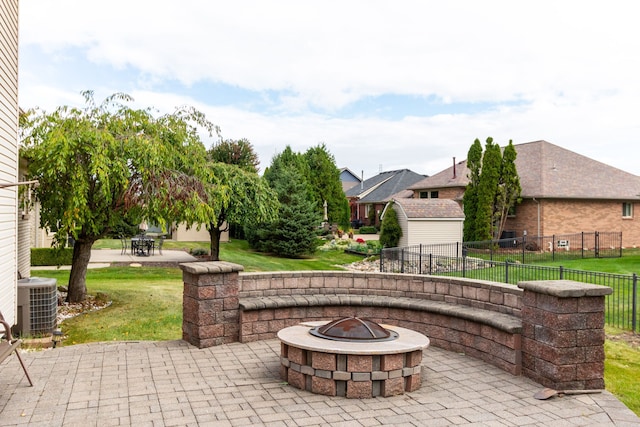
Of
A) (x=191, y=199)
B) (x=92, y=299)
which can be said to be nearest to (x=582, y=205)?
(x=191, y=199)

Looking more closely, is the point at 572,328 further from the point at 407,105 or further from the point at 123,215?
the point at 407,105

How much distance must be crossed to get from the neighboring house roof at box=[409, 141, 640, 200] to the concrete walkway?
24.3 metres

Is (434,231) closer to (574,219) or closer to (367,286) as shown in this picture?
(574,219)

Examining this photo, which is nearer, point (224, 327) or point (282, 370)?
point (282, 370)

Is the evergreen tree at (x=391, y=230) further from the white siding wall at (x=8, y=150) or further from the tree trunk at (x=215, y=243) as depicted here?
the white siding wall at (x=8, y=150)

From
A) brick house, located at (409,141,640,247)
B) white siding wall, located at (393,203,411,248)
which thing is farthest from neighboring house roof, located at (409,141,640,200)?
white siding wall, located at (393,203,411,248)

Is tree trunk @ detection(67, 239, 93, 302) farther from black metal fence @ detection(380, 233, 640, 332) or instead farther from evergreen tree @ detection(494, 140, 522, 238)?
evergreen tree @ detection(494, 140, 522, 238)

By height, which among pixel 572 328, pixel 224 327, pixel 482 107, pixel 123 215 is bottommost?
pixel 224 327

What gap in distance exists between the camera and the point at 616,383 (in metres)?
6.75

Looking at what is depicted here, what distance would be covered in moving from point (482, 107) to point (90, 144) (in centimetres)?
2197

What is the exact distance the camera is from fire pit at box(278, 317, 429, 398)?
18.1 feet

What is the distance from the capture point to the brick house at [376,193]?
46656mm

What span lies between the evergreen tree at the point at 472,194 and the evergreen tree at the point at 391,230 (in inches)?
168

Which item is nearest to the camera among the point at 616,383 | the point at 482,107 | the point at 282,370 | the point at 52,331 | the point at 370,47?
the point at 282,370
